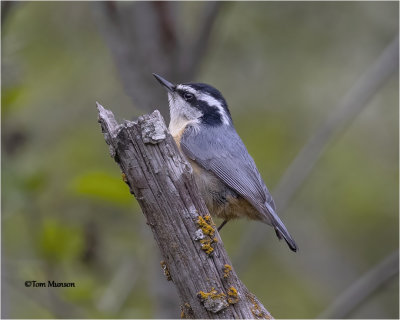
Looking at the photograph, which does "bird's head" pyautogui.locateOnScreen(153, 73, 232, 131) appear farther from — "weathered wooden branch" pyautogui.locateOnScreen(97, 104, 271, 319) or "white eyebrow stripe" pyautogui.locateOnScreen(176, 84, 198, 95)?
"weathered wooden branch" pyautogui.locateOnScreen(97, 104, 271, 319)

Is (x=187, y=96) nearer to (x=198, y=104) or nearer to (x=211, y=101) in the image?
(x=198, y=104)

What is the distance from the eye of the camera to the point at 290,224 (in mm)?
7215

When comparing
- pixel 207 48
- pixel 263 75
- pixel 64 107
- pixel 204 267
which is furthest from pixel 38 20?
pixel 204 267

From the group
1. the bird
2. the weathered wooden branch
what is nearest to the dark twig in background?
the bird

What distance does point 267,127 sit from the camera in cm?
722

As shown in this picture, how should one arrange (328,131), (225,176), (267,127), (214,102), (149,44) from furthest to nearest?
(267,127) → (149,44) → (328,131) → (214,102) → (225,176)

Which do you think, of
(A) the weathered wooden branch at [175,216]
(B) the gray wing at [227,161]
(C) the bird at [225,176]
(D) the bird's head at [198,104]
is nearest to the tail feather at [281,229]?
(C) the bird at [225,176]

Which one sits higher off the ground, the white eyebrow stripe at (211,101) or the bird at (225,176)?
the white eyebrow stripe at (211,101)

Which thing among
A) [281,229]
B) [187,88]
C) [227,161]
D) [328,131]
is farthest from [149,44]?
[281,229]

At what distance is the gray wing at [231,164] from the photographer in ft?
14.4

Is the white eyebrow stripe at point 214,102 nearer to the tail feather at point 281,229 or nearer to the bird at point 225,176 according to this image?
the bird at point 225,176

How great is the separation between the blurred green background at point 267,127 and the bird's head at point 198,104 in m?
0.81

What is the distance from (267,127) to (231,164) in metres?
2.77

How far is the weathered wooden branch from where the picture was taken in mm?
3316
